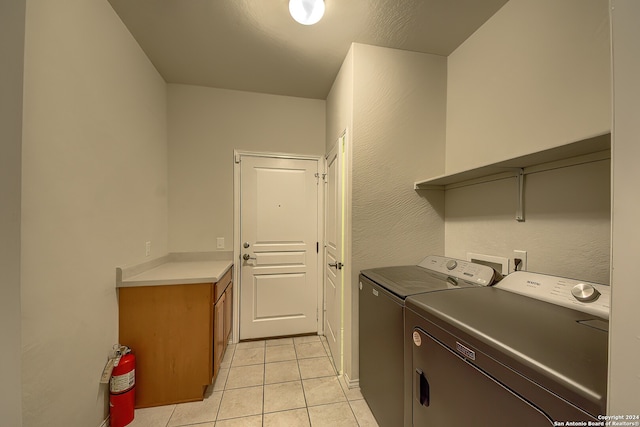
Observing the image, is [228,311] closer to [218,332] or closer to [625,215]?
[218,332]

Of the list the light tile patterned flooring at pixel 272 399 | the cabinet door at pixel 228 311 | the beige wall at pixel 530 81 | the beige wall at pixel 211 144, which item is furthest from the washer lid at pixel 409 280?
the beige wall at pixel 211 144

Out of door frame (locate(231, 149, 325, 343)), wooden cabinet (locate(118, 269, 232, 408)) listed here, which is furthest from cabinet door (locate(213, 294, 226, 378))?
door frame (locate(231, 149, 325, 343))

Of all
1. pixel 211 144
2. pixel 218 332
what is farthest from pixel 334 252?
pixel 211 144

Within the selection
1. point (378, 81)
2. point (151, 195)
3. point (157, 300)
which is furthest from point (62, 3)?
point (378, 81)

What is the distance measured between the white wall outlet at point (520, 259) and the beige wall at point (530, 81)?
0.57m

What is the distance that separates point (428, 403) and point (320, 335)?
181 centimetres

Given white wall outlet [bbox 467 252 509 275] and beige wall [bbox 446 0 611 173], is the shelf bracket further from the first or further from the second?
white wall outlet [bbox 467 252 509 275]

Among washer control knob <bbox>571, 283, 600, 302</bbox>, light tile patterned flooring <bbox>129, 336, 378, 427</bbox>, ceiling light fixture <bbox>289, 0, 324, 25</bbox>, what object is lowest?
light tile patterned flooring <bbox>129, 336, 378, 427</bbox>

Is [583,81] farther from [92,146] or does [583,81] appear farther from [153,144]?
[153,144]

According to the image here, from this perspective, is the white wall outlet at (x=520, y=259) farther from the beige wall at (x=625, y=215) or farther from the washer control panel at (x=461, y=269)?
the beige wall at (x=625, y=215)

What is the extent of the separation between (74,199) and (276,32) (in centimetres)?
165

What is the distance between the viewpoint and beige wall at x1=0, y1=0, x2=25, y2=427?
93cm

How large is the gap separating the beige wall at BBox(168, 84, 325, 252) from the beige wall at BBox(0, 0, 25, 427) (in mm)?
1505

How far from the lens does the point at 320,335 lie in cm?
269
